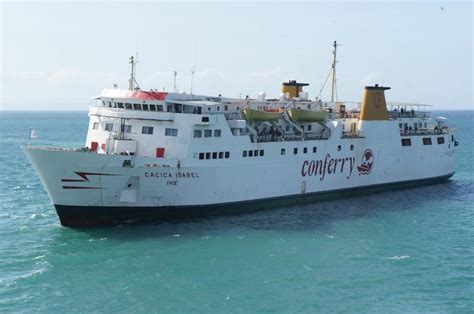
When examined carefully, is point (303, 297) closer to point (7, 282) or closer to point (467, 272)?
point (467, 272)

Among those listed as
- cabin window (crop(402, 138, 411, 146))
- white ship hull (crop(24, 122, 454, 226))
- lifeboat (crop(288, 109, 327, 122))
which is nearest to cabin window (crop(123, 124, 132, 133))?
white ship hull (crop(24, 122, 454, 226))

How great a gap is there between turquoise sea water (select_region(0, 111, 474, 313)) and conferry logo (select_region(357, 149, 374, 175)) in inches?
214

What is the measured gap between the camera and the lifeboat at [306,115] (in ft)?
121

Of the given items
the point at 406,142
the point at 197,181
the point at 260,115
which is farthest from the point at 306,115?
the point at 406,142

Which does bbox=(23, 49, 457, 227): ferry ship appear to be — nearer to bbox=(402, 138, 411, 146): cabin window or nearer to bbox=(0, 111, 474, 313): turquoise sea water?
bbox=(0, 111, 474, 313): turquoise sea water

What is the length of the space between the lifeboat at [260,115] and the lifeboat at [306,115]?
821 mm

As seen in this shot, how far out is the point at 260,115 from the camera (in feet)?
115

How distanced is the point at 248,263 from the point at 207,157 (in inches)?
300

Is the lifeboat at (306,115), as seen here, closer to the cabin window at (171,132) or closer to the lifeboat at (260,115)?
the lifeboat at (260,115)

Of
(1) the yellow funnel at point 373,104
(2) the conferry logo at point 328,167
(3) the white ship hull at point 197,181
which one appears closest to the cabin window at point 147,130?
(3) the white ship hull at point 197,181

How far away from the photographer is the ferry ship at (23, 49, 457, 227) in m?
28.6

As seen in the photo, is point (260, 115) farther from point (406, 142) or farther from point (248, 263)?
point (406, 142)

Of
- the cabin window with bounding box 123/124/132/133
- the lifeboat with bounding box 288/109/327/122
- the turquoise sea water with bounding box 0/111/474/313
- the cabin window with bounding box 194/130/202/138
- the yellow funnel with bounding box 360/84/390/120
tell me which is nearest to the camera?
the turquoise sea water with bounding box 0/111/474/313

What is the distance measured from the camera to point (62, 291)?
21703mm
